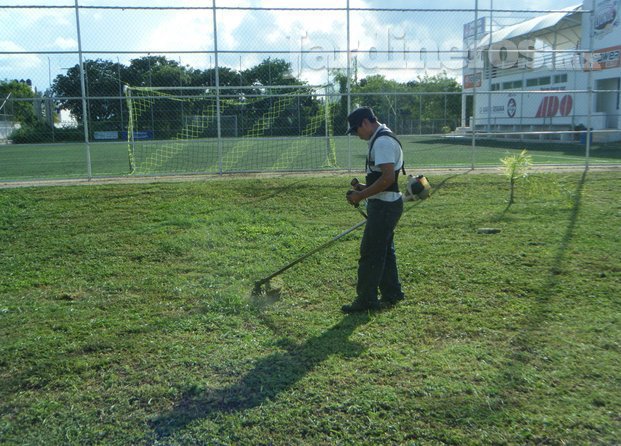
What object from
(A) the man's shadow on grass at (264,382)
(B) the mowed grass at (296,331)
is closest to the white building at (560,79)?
(B) the mowed grass at (296,331)

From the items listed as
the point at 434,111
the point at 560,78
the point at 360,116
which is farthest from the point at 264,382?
the point at 560,78

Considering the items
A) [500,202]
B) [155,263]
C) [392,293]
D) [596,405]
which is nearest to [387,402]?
[596,405]

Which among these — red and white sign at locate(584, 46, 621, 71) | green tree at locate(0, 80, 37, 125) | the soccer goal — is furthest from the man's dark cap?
red and white sign at locate(584, 46, 621, 71)

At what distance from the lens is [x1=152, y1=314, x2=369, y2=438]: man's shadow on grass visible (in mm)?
3625

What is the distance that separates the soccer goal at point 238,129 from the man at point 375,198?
29.7ft

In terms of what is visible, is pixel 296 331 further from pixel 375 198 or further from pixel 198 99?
pixel 198 99

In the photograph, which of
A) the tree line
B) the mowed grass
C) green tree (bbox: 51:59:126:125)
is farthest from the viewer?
the tree line

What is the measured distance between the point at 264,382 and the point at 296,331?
3.20ft

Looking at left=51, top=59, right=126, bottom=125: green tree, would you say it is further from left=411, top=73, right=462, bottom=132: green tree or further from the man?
left=411, top=73, right=462, bottom=132: green tree

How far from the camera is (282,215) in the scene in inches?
355

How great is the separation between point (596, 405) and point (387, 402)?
1.31m

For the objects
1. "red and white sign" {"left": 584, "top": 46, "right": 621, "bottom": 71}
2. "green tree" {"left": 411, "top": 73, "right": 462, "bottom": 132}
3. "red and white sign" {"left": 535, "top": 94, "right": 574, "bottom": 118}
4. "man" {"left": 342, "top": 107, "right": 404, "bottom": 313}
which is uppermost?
"red and white sign" {"left": 584, "top": 46, "right": 621, "bottom": 71}

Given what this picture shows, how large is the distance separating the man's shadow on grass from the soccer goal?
384 inches

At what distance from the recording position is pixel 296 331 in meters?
4.95
